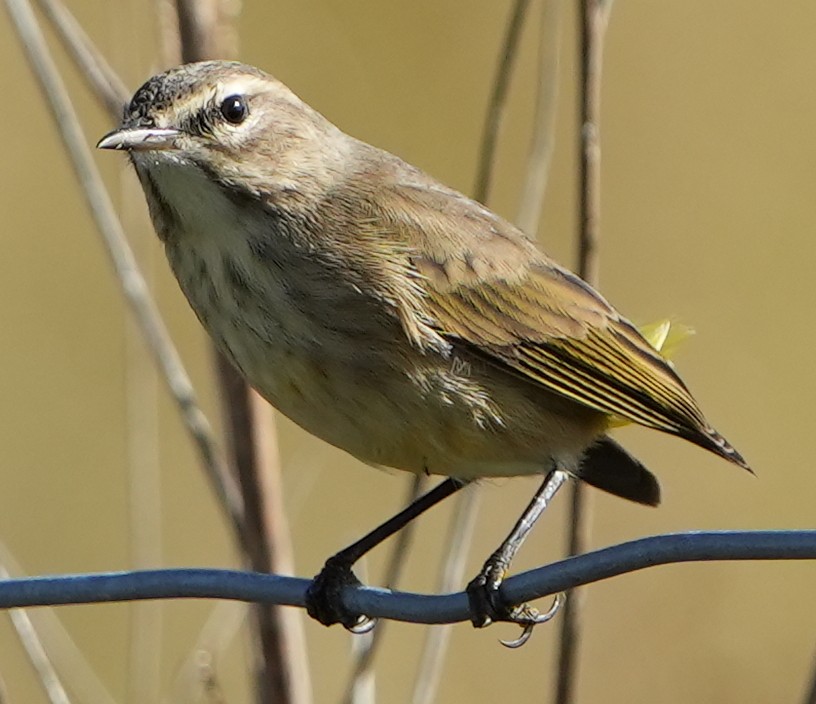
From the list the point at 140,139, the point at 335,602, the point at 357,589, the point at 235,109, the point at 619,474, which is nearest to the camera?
the point at 357,589

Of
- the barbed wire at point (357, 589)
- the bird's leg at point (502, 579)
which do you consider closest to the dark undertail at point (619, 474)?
the bird's leg at point (502, 579)

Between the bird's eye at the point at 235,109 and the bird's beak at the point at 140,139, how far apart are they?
6.0 inches

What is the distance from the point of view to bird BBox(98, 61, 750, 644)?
351 centimetres

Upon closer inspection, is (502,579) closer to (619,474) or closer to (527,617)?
(527,617)

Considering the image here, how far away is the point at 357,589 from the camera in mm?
3055

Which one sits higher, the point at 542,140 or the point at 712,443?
the point at 542,140

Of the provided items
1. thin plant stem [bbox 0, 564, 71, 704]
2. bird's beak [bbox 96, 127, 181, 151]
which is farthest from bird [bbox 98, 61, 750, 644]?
thin plant stem [bbox 0, 564, 71, 704]

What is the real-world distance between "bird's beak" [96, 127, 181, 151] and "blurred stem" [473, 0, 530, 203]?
0.70 meters

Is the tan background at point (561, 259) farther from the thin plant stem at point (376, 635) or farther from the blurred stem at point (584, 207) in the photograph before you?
the blurred stem at point (584, 207)

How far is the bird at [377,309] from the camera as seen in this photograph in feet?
11.5

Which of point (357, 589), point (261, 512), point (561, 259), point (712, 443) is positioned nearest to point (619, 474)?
point (712, 443)

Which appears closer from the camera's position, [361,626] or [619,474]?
[361,626]

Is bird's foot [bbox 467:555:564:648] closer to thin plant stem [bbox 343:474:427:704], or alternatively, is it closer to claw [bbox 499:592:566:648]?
claw [bbox 499:592:566:648]

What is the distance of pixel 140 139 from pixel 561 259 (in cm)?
410
